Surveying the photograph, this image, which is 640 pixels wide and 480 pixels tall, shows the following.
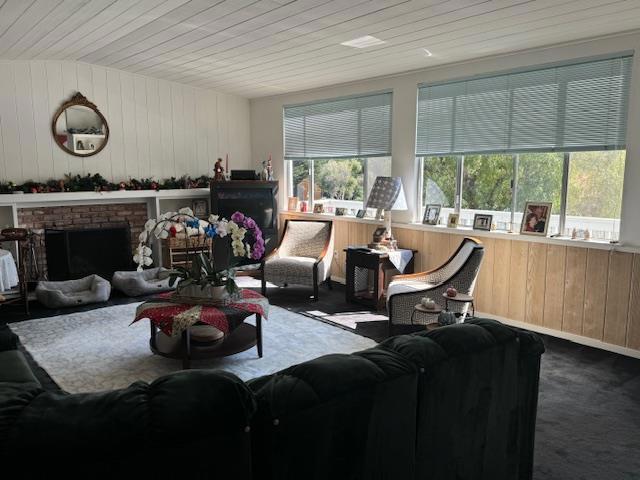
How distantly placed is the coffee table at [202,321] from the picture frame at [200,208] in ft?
11.5

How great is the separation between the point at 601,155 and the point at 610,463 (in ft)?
8.53

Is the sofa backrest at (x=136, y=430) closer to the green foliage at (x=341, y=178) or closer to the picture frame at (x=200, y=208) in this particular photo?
the green foliage at (x=341, y=178)

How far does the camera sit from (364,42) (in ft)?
15.0

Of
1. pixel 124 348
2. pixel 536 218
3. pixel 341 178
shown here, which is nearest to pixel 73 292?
pixel 124 348

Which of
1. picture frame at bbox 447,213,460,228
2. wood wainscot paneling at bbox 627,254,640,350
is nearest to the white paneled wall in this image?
picture frame at bbox 447,213,460,228

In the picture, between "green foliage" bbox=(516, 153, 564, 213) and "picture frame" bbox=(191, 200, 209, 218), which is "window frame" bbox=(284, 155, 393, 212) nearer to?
"picture frame" bbox=(191, 200, 209, 218)

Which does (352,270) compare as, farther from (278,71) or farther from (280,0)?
(280,0)

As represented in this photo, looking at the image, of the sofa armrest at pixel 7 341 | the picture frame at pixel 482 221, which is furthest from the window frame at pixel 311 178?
the sofa armrest at pixel 7 341

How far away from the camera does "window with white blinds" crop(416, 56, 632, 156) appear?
4105 millimetres

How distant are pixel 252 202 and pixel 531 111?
371 cm

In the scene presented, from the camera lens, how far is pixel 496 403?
6.59 feet

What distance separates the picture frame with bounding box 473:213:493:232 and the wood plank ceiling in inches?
59.4

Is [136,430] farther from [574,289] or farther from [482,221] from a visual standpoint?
[482,221]

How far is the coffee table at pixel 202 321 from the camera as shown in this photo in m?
3.52
